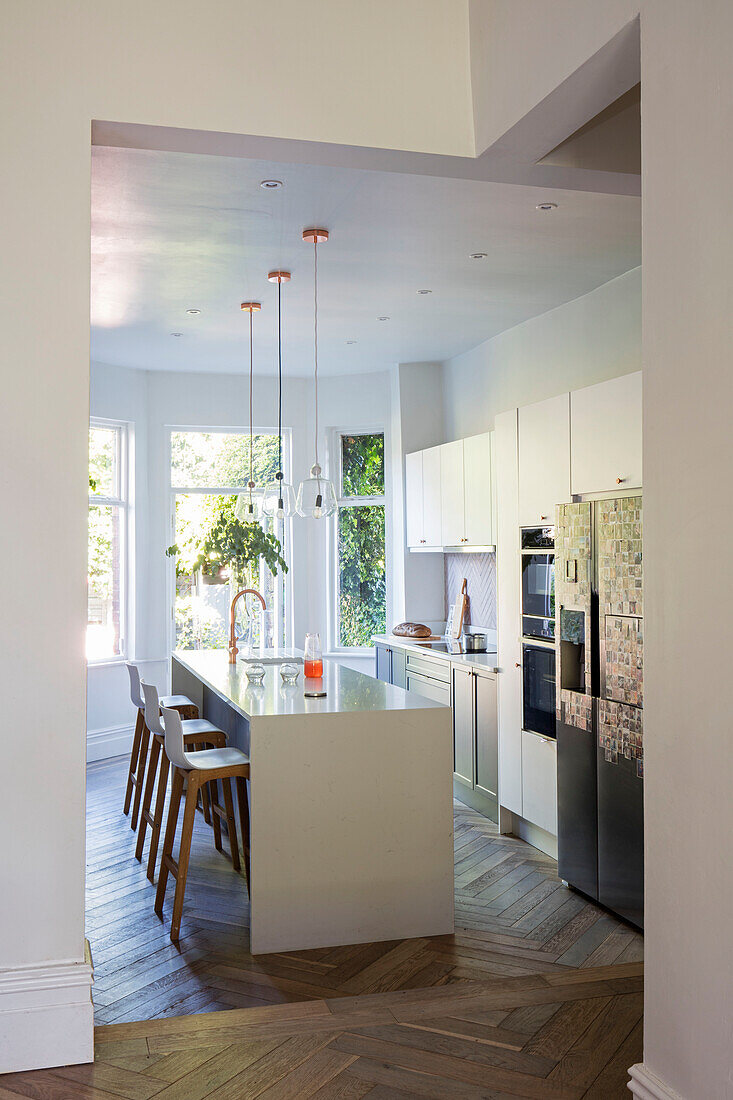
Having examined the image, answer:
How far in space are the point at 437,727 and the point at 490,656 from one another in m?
2.19

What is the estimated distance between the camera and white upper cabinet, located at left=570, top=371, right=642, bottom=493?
13.0ft

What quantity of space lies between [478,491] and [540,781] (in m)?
1.99

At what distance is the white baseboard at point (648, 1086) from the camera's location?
1957 millimetres

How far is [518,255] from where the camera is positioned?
187 inches

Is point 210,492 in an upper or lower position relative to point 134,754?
upper

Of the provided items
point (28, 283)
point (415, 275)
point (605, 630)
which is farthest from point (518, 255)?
point (28, 283)

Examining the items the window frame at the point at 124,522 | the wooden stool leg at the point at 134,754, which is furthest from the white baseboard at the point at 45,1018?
the window frame at the point at 124,522

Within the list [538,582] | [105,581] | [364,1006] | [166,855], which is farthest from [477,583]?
[364,1006]

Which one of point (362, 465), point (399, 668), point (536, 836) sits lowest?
point (536, 836)

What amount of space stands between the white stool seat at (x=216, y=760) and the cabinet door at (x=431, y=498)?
3.05m

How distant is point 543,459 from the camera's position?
15.8 ft

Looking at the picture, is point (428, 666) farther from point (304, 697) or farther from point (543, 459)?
point (304, 697)

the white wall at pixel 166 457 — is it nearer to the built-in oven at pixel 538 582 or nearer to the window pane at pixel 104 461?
the window pane at pixel 104 461

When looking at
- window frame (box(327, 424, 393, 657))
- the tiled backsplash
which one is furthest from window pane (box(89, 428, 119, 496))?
the tiled backsplash
